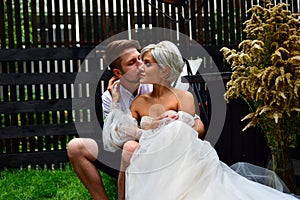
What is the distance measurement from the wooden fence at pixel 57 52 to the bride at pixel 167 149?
6.31 ft

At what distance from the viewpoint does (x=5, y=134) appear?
13.6ft

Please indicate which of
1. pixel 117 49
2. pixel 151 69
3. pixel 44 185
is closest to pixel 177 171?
pixel 151 69

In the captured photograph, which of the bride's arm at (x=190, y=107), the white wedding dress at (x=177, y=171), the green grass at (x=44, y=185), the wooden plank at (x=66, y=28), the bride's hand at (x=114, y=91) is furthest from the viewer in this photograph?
the wooden plank at (x=66, y=28)

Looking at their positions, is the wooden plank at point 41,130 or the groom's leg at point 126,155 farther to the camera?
the wooden plank at point 41,130

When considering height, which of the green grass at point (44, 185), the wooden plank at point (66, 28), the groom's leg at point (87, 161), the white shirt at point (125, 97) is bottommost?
the green grass at point (44, 185)

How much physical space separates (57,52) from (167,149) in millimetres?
2333

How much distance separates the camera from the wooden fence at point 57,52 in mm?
4188

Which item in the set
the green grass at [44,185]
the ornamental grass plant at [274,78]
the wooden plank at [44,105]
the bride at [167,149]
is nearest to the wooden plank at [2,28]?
the wooden plank at [44,105]

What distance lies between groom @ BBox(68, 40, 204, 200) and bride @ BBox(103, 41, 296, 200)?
0.56ft

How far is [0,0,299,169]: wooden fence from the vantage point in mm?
4188

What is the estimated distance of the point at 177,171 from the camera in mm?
2111

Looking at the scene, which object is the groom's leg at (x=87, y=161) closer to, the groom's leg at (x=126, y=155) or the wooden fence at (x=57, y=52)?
the groom's leg at (x=126, y=155)

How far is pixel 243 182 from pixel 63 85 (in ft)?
8.38

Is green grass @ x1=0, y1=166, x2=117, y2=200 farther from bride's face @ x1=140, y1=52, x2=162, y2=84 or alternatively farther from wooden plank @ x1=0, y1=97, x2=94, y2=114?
bride's face @ x1=140, y1=52, x2=162, y2=84
